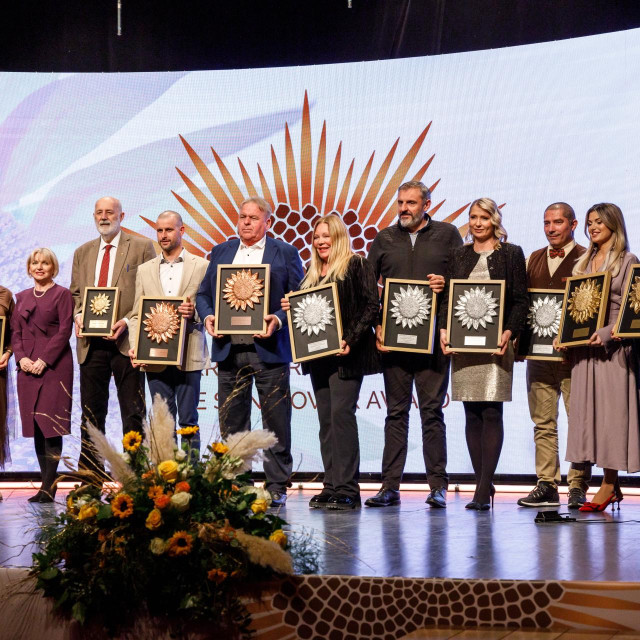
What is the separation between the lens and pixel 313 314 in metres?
4.94

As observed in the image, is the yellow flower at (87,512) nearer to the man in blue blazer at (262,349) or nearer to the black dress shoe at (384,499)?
the man in blue blazer at (262,349)

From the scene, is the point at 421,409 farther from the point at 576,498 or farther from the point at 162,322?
the point at 162,322

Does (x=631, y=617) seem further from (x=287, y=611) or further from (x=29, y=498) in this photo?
(x=29, y=498)

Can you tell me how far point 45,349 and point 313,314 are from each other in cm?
175

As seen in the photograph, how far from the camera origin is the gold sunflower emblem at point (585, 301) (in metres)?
4.65

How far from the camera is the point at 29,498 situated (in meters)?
5.59

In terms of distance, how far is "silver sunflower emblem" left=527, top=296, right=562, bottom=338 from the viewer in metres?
4.93

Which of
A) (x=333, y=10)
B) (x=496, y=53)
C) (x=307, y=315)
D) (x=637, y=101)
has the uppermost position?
(x=333, y=10)

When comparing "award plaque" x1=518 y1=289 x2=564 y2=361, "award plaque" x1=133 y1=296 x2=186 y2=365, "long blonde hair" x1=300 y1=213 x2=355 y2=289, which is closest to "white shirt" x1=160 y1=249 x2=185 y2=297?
"award plaque" x1=133 y1=296 x2=186 y2=365

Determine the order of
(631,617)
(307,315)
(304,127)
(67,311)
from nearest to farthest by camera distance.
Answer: (631,617) < (307,315) < (67,311) < (304,127)

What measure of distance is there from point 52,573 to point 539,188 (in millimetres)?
4221

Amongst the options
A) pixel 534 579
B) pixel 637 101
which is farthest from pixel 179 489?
pixel 637 101

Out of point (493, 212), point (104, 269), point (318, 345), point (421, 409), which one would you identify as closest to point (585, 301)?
point (493, 212)

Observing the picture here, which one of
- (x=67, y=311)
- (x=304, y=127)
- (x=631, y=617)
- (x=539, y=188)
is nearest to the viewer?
(x=631, y=617)
